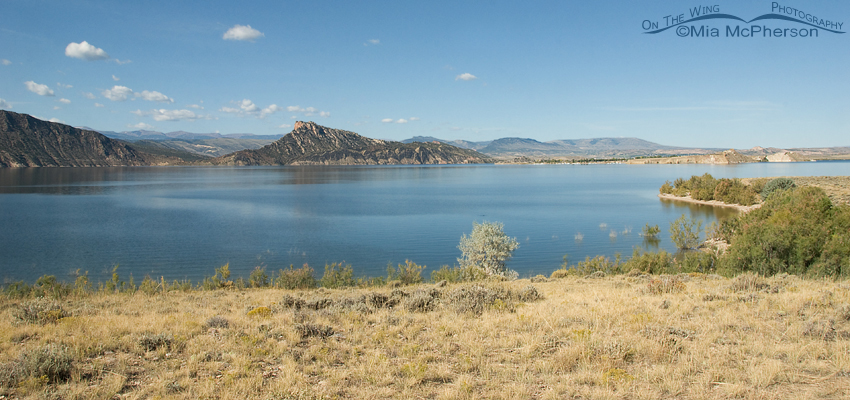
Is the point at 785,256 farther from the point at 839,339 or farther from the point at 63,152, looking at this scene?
the point at 63,152

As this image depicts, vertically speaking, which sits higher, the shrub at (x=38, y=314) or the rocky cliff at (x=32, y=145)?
the rocky cliff at (x=32, y=145)

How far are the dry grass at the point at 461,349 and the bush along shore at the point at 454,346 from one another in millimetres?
26

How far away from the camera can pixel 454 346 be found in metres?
6.94

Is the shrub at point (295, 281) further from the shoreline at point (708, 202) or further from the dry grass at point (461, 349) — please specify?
the shoreline at point (708, 202)

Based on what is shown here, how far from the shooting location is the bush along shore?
17.3 ft

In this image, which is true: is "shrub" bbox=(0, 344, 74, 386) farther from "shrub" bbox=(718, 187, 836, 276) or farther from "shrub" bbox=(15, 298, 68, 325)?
"shrub" bbox=(718, 187, 836, 276)

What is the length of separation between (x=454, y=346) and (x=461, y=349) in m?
0.16

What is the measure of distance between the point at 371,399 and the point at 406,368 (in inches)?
31.4

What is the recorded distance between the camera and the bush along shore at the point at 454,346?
207 inches

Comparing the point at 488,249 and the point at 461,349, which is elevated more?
the point at 461,349

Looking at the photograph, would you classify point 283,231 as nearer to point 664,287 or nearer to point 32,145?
point 664,287

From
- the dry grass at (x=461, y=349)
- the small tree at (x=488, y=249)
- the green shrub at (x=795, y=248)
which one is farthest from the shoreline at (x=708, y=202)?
the dry grass at (x=461, y=349)

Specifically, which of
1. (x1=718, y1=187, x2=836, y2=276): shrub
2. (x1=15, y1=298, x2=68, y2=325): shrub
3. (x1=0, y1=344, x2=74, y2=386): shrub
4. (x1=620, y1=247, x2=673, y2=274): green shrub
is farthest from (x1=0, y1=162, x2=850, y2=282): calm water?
(x1=0, y1=344, x2=74, y2=386): shrub

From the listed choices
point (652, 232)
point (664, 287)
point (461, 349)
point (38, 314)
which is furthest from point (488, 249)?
point (38, 314)
